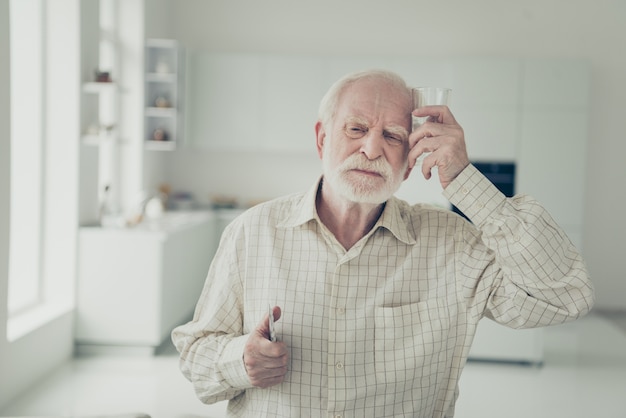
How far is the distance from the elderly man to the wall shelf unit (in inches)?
174

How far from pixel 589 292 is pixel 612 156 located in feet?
17.9

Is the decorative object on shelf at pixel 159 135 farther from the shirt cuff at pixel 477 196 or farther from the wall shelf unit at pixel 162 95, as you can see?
the shirt cuff at pixel 477 196

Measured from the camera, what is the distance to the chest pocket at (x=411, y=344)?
1.41 metres

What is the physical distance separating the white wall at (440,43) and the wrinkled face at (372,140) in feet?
16.5

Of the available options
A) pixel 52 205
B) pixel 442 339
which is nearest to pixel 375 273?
pixel 442 339

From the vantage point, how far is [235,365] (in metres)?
1.34

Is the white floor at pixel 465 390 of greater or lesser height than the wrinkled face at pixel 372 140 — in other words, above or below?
below

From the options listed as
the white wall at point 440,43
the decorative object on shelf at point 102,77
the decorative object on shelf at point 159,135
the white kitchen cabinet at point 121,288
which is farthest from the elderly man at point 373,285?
the white wall at point 440,43

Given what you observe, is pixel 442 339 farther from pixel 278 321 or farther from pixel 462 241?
pixel 278 321

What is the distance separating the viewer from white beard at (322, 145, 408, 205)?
1429 mm

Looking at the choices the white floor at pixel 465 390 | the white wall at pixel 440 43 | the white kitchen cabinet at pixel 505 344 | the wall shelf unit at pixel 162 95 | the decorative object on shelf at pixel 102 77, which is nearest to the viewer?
the white floor at pixel 465 390

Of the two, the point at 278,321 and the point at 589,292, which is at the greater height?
the point at 589,292

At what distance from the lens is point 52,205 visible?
414 centimetres

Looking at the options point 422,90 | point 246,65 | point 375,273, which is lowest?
point 375,273
